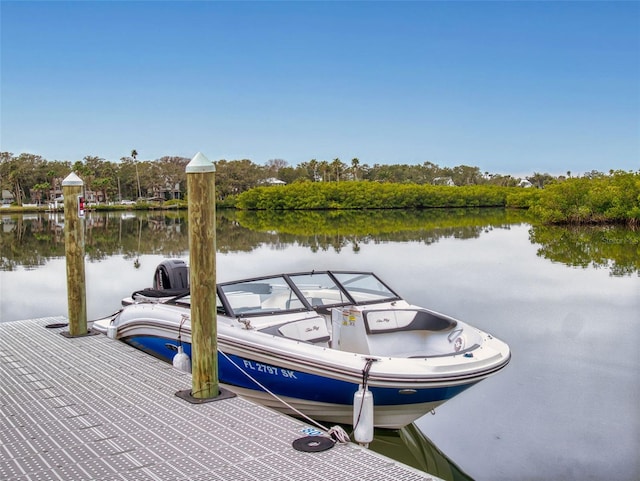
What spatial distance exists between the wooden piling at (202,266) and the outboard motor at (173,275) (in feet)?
12.2

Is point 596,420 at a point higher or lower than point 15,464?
lower

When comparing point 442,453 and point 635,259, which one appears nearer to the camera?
point 442,453

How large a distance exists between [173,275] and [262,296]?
7.07 ft

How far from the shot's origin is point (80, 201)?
27.7 ft

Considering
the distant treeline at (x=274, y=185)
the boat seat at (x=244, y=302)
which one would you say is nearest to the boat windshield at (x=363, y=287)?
the boat seat at (x=244, y=302)

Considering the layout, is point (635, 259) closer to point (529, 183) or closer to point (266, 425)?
point (266, 425)

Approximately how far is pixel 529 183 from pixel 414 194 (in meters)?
48.1

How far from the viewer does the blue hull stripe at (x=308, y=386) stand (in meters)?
6.17

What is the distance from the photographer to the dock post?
8414 millimetres

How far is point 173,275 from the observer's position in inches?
367

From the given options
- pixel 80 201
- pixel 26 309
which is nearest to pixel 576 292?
pixel 80 201

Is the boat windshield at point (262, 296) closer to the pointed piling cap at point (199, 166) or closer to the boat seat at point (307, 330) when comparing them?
the boat seat at point (307, 330)

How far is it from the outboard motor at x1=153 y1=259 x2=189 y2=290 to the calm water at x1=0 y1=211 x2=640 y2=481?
4076 mm

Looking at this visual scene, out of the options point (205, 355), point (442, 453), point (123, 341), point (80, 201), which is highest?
point (80, 201)
